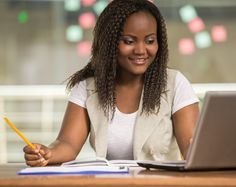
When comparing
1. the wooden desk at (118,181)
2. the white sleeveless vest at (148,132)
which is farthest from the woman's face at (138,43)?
the wooden desk at (118,181)

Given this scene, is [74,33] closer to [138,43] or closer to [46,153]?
[138,43]

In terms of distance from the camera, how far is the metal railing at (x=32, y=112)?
4.96m

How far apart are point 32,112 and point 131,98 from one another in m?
3.11

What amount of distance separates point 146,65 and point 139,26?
0.39 ft

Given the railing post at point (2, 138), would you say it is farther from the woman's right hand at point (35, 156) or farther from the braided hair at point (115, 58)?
the woman's right hand at point (35, 156)

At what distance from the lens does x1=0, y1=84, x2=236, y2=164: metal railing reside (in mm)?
4965

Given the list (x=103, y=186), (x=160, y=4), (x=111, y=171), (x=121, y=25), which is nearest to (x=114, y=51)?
(x=121, y=25)

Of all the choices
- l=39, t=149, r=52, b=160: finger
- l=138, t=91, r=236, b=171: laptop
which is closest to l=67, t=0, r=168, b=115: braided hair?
l=39, t=149, r=52, b=160: finger

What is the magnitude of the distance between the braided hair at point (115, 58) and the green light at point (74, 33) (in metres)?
2.93

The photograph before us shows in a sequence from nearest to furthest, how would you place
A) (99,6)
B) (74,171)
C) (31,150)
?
(74,171) → (31,150) → (99,6)

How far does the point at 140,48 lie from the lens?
1.98m

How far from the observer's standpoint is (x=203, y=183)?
45.3 inches

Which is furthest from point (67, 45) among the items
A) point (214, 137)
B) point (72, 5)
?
point (214, 137)

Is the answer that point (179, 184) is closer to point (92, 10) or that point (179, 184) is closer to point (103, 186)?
point (103, 186)
